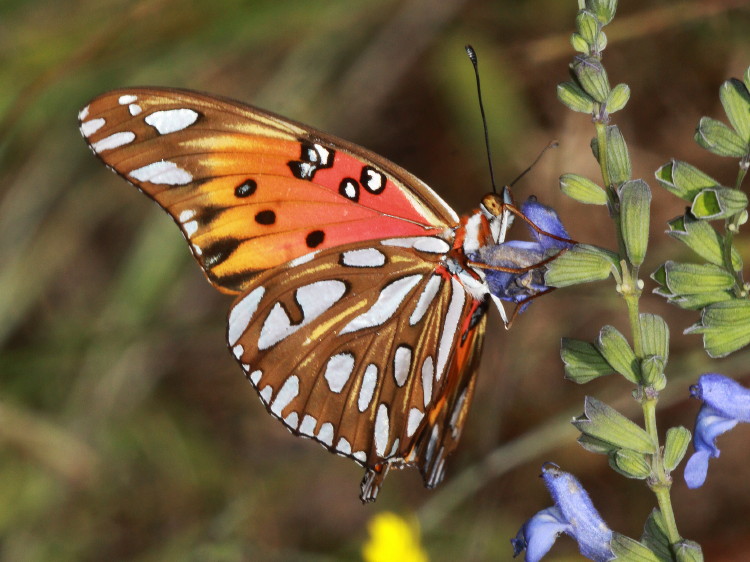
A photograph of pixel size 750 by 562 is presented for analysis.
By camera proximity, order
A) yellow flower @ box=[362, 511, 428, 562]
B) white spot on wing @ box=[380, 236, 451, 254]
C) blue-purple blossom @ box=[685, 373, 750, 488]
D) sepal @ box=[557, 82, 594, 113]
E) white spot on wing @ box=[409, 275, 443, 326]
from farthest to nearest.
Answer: yellow flower @ box=[362, 511, 428, 562] → white spot on wing @ box=[409, 275, 443, 326] → white spot on wing @ box=[380, 236, 451, 254] → sepal @ box=[557, 82, 594, 113] → blue-purple blossom @ box=[685, 373, 750, 488]

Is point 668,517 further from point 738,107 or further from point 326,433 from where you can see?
point 326,433

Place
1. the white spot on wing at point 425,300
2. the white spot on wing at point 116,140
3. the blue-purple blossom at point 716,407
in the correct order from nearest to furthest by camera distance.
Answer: the blue-purple blossom at point 716,407 < the white spot on wing at point 116,140 < the white spot on wing at point 425,300

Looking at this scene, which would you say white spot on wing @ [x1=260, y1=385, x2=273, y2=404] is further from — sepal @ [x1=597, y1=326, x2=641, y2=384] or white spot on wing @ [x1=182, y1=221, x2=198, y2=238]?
sepal @ [x1=597, y1=326, x2=641, y2=384]

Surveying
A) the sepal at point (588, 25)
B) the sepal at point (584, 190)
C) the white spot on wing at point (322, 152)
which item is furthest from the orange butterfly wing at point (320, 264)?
the sepal at point (588, 25)

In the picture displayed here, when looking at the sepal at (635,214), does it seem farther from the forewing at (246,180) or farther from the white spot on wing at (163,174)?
the white spot on wing at (163,174)

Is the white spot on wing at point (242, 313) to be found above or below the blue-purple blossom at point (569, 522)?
above

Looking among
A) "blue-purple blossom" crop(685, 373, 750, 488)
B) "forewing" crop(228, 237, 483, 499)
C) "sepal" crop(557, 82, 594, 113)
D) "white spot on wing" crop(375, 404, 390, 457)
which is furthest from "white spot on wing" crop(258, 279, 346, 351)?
"blue-purple blossom" crop(685, 373, 750, 488)

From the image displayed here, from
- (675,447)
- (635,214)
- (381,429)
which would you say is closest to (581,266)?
(635,214)

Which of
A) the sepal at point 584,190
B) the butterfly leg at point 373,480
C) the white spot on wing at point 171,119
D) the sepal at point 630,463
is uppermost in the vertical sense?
the white spot on wing at point 171,119
